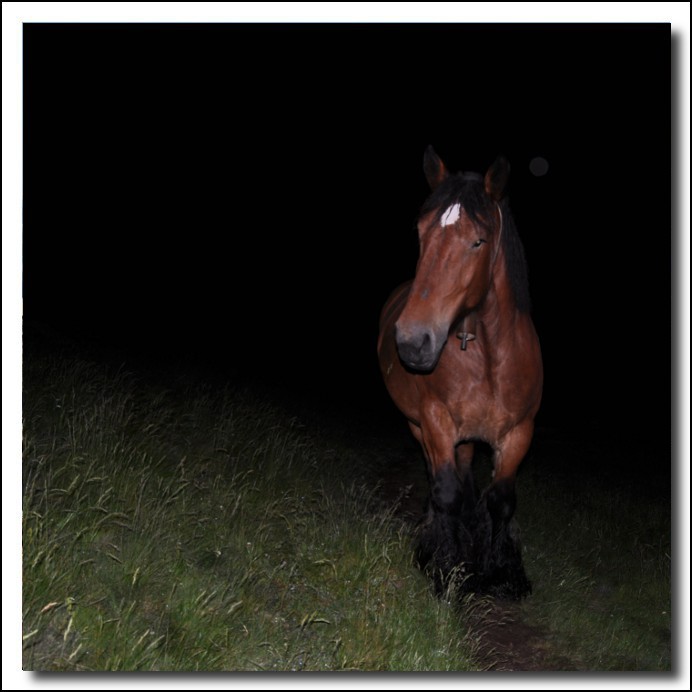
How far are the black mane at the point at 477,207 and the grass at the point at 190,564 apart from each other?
2317 millimetres

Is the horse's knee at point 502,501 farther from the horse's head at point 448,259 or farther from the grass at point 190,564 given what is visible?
the horse's head at point 448,259

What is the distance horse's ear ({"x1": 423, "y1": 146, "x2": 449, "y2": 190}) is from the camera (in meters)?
4.64

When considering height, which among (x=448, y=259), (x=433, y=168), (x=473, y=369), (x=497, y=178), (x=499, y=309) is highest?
(x=433, y=168)

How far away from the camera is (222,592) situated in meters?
3.67

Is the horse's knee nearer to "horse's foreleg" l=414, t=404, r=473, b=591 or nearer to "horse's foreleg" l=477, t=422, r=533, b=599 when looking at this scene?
"horse's foreleg" l=477, t=422, r=533, b=599

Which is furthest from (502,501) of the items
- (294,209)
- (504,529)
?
(294,209)

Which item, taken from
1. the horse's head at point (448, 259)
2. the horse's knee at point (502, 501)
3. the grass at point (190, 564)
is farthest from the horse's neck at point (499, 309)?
the grass at point (190, 564)

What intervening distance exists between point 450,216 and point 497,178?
1.86 feet

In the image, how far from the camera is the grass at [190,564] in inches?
125

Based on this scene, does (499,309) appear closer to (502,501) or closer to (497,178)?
(497,178)

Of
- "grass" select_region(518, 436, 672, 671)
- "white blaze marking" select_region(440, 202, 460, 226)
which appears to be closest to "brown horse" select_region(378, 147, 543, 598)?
"white blaze marking" select_region(440, 202, 460, 226)

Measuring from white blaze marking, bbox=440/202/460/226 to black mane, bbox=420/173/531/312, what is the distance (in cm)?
3

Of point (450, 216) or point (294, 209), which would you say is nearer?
point (450, 216)

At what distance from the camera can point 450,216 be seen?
418 cm
